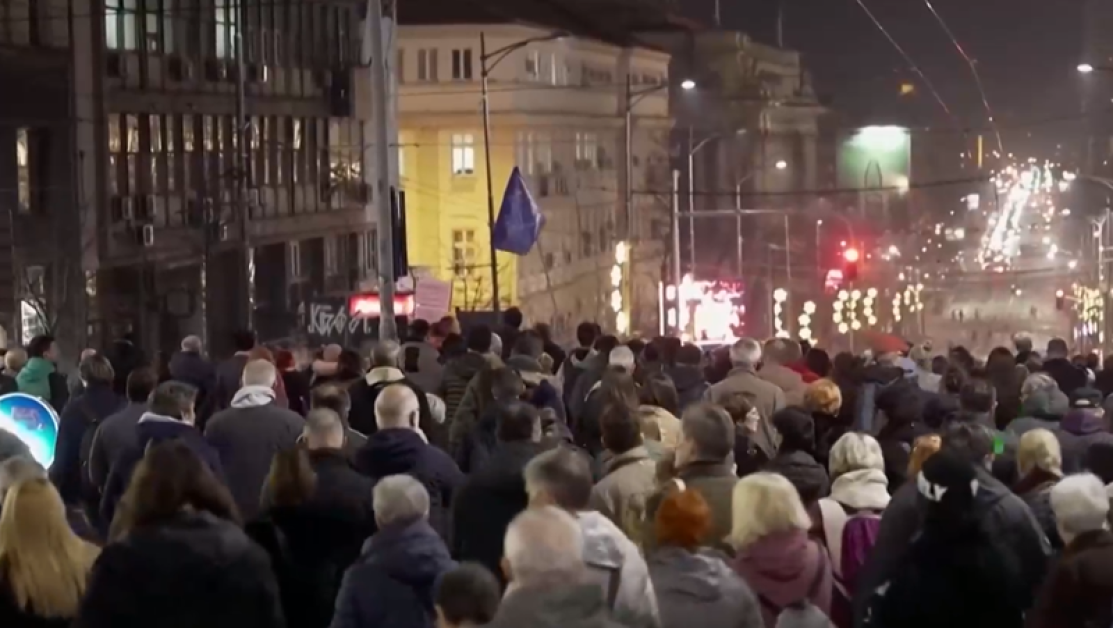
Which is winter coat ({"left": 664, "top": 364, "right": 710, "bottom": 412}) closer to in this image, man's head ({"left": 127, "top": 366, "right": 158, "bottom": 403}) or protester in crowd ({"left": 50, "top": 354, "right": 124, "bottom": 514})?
protester in crowd ({"left": 50, "top": 354, "right": 124, "bottom": 514})

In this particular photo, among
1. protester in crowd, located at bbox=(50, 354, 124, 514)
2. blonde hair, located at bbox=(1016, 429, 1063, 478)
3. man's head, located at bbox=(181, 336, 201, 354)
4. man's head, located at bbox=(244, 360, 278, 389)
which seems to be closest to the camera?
blonde hair, located at bbox=(1016, 429, 1063, 478)

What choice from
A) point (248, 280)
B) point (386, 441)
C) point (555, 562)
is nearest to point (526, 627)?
point (555, 562)

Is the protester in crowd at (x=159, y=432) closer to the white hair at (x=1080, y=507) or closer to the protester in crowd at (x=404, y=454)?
the protester in crowd at (x=404, y=454)

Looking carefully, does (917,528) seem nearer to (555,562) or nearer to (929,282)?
(555,562)

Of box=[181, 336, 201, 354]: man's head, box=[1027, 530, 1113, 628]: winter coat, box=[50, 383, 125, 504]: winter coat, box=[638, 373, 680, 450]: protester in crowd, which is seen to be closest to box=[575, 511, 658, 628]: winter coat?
box=[1027, 530, 1113, 628]: winter coat

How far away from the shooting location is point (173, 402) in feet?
34.8

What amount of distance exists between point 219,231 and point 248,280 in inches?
79.8

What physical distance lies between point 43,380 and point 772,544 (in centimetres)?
894

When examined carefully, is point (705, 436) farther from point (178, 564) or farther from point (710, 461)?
point (178, 564)

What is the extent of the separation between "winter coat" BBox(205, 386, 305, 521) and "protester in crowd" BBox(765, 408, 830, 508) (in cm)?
261

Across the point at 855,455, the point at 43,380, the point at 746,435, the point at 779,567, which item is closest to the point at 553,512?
the point at 779,567

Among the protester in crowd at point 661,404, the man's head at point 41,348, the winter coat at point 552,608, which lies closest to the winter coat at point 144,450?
the protester in crowd at point 661,404

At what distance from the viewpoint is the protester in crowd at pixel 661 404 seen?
11.6 metres

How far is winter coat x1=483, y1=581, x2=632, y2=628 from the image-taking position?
6539 millimetres
